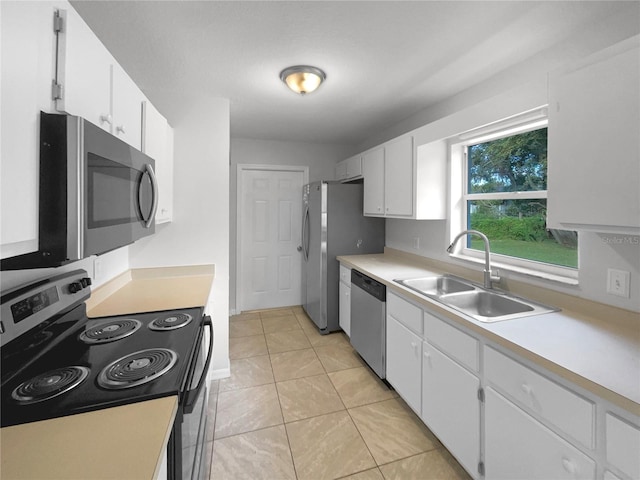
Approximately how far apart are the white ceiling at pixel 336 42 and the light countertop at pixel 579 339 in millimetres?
1439

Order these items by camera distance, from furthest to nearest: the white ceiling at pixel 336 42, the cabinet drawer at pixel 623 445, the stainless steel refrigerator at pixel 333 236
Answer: the stainless steel refrigerator at pixel 333 236 < the white ceiling at pixel 336 42 < the cabinet drawer at pixel 623 445

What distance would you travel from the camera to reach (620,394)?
0.85 metres

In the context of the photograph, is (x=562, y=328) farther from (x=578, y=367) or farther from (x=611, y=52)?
(x=611, y=52)

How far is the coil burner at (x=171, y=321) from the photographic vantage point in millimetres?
1306

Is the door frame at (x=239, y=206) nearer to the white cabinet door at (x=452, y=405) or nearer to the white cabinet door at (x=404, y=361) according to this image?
the white cabinet door at (x=404, y=361)

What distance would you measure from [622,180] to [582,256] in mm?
615

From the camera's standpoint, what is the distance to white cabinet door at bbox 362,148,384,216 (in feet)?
9.68

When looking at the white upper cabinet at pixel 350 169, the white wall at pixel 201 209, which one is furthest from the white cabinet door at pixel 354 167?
the white wall at pixel 201 209

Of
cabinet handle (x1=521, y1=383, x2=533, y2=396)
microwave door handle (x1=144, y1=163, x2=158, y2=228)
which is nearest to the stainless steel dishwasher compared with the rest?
cabinet handle (x1=521, y1=383, x2=533, y2=396)

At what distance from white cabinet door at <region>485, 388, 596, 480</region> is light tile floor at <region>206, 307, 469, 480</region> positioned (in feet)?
1.43

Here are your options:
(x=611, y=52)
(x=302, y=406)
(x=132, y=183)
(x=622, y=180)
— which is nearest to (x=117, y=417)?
(x=132, y=183)

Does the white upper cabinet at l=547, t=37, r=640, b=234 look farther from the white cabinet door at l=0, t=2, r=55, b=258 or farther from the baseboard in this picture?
the baseboard

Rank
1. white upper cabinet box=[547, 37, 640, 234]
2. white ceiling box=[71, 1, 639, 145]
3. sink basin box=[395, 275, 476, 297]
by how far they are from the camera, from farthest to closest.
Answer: sink basin box=[395, 275, 476, 297] → white ceiling box=[71, 1, 639, 145] → white upper cabinet box=[547, 37, 640, 234]

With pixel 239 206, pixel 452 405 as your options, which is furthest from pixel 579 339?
pixel 239 206
